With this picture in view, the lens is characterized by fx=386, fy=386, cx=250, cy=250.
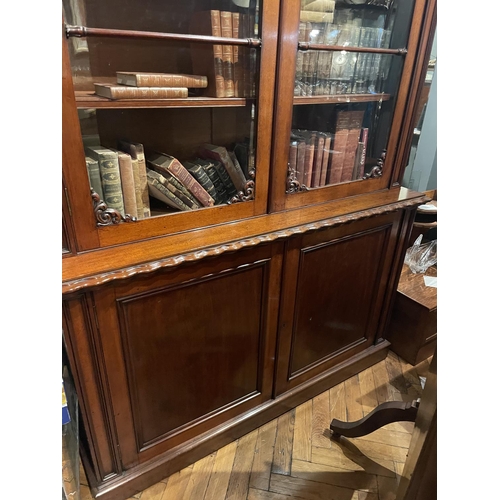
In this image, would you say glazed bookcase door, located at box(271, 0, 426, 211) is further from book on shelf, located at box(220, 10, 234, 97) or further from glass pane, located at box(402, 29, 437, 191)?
glass pane, located at box(402, 29, 437, 191)

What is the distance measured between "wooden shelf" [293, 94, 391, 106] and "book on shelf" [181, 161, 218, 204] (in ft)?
1.09

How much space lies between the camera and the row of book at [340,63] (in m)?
1.11

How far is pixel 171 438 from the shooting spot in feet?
4.30

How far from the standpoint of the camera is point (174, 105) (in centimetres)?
96

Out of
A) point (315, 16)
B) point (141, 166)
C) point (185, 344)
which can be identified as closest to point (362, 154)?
point (315, 16)

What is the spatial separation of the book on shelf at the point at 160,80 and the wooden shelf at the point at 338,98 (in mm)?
285

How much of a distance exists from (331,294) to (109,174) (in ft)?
3.02

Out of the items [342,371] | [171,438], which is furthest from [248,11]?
[342,371]

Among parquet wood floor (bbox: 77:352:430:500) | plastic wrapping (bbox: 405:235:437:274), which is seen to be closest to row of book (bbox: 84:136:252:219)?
parquet wood floor (bbox: 77:352:430:500)

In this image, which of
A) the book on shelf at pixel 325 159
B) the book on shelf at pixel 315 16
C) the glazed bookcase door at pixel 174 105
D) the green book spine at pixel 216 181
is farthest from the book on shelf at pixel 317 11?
the green book spine at pixel 216 181

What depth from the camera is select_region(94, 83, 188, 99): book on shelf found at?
883 mm

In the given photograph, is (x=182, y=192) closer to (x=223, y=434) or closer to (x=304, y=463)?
(x=223, y=434)

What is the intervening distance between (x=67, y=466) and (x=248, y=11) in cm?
132
